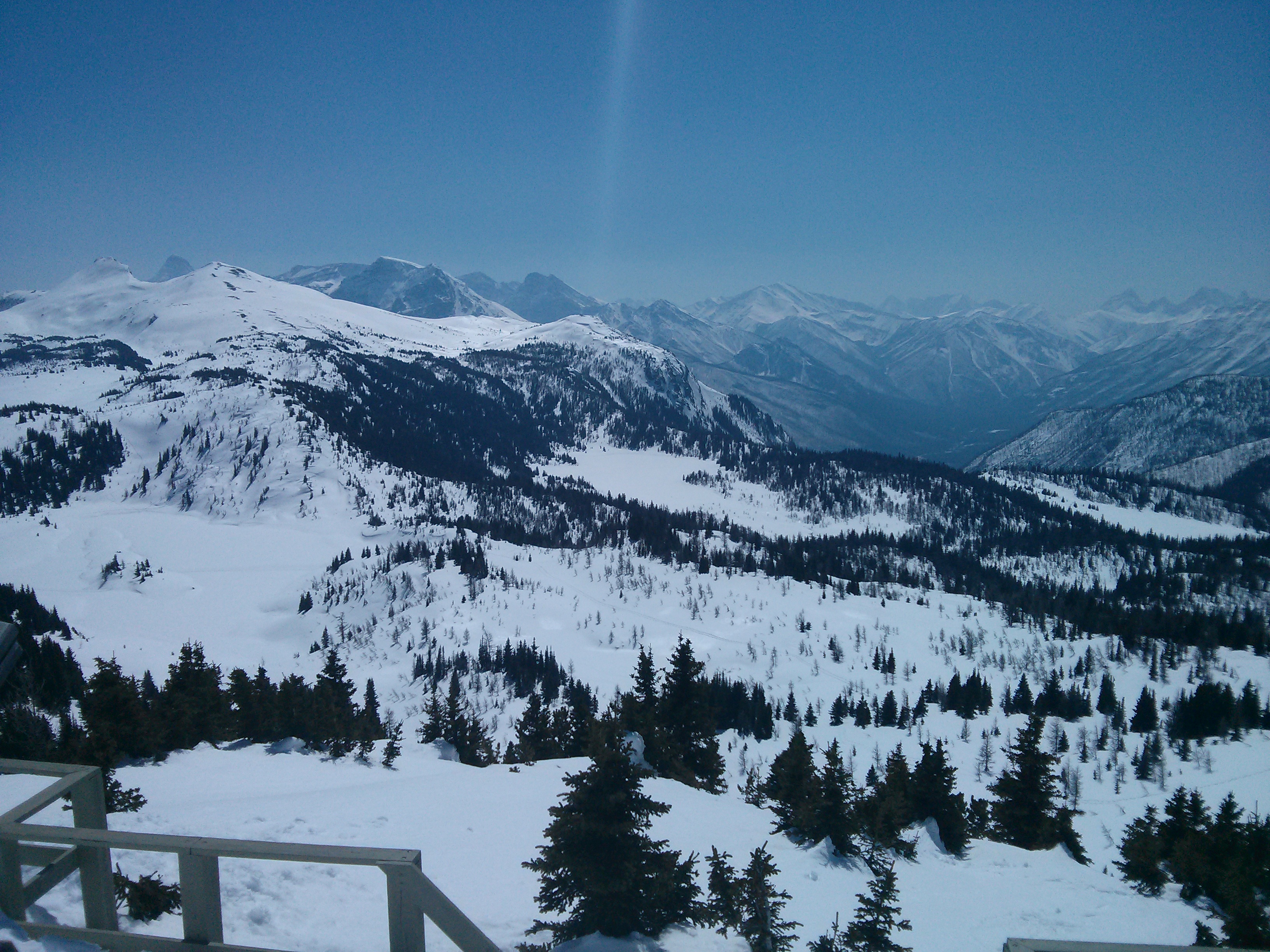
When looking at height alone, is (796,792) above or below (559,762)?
below

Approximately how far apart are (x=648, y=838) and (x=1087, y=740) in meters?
119

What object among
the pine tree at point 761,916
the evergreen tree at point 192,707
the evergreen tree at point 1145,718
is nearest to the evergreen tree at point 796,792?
the pine tree at point 761,916

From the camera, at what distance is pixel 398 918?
500cm

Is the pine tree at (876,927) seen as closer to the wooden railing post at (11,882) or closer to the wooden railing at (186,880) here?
the wooden railing at (186,880)

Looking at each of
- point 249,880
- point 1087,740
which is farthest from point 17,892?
point 1087,740

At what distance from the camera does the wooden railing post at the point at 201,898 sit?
5129mm

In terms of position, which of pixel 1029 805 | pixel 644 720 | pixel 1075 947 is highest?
pixel 1075 947

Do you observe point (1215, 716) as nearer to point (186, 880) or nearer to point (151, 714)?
point (151, 714)

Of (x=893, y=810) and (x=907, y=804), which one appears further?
(x=907, y=804)

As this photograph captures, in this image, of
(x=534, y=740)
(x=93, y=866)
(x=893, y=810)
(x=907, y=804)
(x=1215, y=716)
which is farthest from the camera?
(x=1215, y=716)

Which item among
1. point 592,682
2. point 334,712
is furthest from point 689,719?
point 592,682

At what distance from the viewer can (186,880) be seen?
16.9 feet

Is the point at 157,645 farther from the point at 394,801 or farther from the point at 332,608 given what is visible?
the point at 394,801

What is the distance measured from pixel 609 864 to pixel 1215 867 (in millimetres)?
34695
